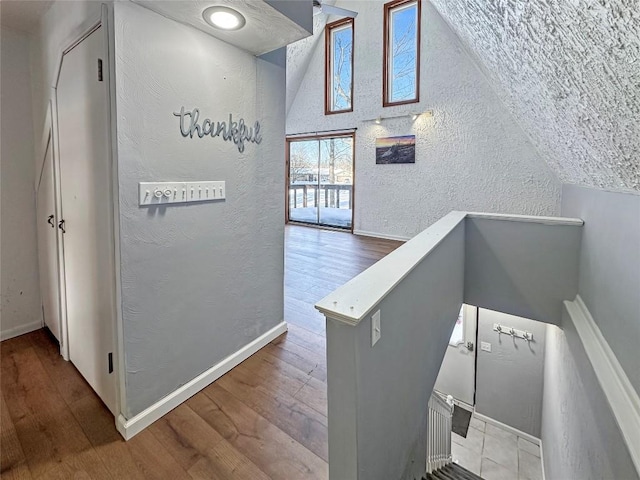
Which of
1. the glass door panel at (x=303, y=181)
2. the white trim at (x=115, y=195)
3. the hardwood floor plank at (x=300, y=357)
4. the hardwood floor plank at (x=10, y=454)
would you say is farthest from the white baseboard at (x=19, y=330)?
the glass door panel at (x=303, y=181)

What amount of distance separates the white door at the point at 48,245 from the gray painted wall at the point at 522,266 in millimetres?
3421

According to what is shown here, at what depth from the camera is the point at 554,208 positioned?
453cm

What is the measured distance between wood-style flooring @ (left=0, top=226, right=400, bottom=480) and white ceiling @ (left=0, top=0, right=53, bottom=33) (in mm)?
2202

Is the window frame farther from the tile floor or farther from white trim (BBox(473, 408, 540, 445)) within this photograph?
the tile floor

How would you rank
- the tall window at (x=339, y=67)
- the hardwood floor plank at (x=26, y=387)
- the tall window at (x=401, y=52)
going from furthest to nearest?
1. the tall window at (x=339, y=67)
2. the tall window at (x=401, y=52)
3. the hardwood floor plank at (x=26, y=387)

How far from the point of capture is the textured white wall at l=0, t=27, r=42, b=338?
224 cm

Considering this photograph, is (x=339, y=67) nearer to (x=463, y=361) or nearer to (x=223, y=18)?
(x=223, y=18)

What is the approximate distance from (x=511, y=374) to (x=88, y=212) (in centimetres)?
576

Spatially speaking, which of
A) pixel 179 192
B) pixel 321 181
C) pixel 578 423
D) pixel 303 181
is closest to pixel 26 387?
pixel 179 192

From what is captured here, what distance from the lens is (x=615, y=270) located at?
179cm

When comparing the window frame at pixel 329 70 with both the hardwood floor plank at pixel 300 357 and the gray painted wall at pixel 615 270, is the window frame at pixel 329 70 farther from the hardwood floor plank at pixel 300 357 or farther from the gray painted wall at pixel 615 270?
the hardwood floor plank at pixel 300 357

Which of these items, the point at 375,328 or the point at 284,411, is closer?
the point at 375,328

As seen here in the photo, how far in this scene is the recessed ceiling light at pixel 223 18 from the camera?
145cm

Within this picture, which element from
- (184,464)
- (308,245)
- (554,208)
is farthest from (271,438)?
(554,208)
